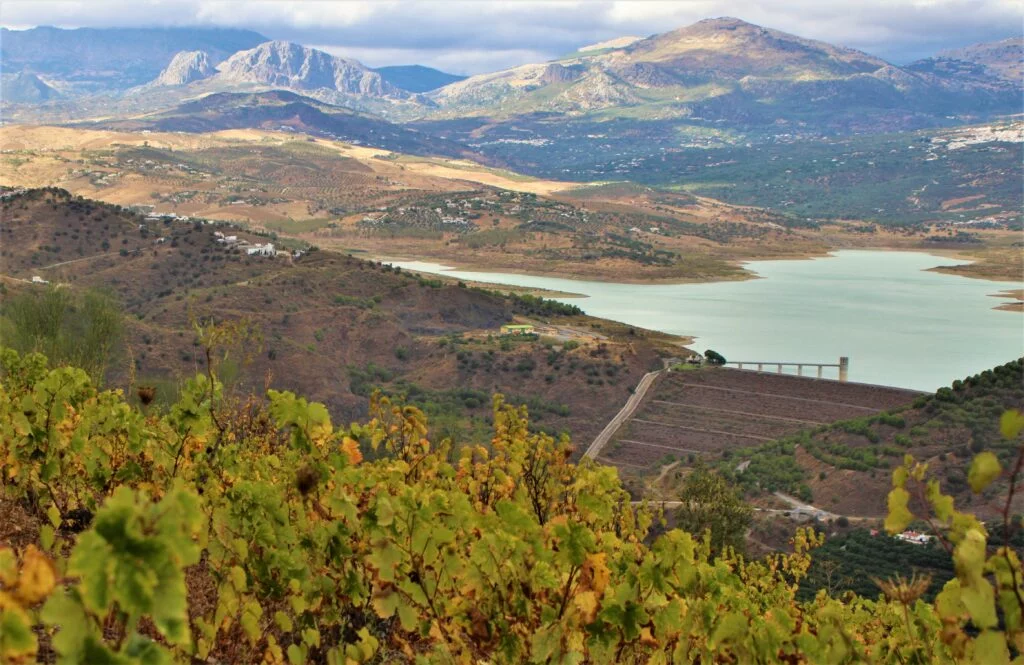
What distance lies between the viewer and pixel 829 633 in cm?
305

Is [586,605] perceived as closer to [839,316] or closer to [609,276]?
[839,316]

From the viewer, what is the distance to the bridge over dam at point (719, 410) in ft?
116

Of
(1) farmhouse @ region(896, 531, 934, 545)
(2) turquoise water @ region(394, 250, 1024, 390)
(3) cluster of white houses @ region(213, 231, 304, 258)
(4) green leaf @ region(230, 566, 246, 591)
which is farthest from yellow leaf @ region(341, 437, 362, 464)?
(3) cluster of white houses @ region(213, 231, 304, 258)

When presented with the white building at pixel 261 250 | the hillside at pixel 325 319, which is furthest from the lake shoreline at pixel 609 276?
the hillside at pixel 325 319

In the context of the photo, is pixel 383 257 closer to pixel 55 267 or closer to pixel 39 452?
pixel 55 267

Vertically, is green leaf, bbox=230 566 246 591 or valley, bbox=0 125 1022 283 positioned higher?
valley, bbox=0 125 1022 283

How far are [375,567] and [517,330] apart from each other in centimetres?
4544

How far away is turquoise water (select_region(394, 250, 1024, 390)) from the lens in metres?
48.0

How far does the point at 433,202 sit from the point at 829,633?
109030mm

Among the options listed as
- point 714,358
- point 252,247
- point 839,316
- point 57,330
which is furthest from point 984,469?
point 839,316

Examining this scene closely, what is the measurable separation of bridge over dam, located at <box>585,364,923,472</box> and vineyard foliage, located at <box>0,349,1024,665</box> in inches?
1111

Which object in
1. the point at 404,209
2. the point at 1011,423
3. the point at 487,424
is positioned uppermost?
the point at 404,209

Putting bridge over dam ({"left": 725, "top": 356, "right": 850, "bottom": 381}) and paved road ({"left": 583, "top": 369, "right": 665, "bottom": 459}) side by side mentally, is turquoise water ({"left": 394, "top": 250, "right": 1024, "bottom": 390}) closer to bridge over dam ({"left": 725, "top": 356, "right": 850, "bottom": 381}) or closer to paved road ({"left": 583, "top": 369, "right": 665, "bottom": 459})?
bridge over dam ({"left": 725, "top": 356, "right": 850, "bottom": 381})

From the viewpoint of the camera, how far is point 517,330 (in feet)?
161
